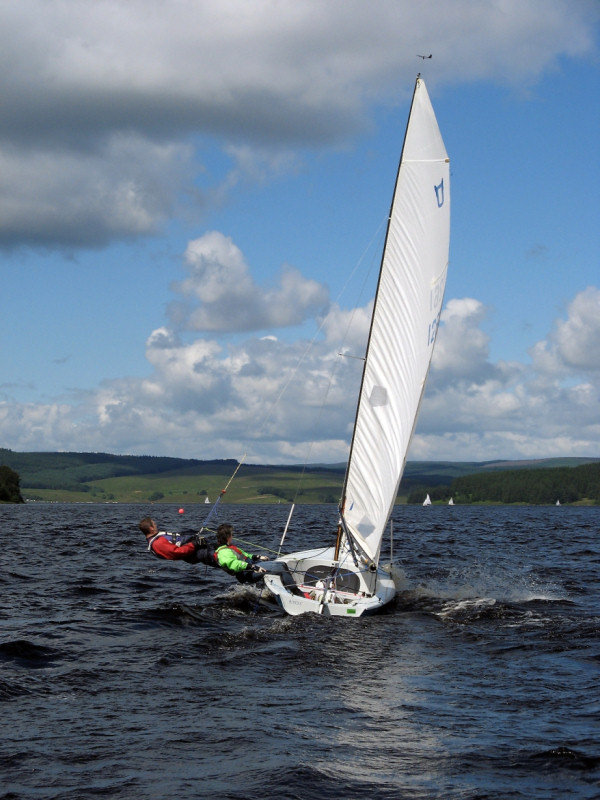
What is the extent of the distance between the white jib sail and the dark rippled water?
3.36 meters

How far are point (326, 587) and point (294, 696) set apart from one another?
6.60 m

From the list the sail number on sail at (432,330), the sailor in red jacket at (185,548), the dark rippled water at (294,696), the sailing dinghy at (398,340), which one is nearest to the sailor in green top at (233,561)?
the sailor in red jacket at (185,548)

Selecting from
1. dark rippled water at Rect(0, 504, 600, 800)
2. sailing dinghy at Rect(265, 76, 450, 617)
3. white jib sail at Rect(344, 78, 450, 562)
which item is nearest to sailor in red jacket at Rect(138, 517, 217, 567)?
dark rippled water at Rect(0, 504, 600, 800)

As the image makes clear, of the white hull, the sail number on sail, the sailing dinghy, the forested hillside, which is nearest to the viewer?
the white hull

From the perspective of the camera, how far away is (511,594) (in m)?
23.8

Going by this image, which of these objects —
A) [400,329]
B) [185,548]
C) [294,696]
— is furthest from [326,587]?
[400,329]

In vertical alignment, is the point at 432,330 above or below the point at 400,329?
above

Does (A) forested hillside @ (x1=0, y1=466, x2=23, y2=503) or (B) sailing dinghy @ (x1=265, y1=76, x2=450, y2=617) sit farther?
(A) forested hillside @ (x1=0, y1=466, x2=23, y2=503)

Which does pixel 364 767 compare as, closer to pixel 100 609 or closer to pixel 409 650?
pixel 409 650

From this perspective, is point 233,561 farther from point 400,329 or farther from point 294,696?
point 400,329

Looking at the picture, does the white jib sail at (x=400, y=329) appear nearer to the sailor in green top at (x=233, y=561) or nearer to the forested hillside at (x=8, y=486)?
the sailor in green top at (x=233, y=561)

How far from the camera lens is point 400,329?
69.1 ft

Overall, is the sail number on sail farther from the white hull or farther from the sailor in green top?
the sailor in green top

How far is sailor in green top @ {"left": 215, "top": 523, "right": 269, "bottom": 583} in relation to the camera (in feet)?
56.9
